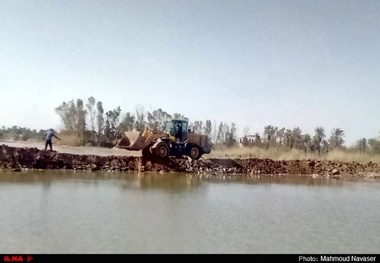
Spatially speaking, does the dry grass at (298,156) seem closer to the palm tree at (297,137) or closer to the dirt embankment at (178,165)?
the dirt embankment at (178,165)

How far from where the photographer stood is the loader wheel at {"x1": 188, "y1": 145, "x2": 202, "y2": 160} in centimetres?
2159

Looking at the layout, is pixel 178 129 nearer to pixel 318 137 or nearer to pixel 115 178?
pixel 115 178

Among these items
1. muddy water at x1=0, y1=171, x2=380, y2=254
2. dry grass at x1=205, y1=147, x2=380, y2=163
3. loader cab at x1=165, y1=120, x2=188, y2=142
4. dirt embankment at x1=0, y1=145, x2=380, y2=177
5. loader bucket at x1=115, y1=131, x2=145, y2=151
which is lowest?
muddy water at x1=0, y1=171, x2=380, y2=254

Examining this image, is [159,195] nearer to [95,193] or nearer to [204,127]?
[95,193]

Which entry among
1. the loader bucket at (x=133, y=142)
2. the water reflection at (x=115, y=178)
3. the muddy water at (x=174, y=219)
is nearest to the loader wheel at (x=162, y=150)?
the loader bucket at (x=133, y=142)

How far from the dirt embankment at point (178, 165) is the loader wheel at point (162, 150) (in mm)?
376

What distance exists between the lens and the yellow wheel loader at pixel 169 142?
2012cm

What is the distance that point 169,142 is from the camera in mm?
20594

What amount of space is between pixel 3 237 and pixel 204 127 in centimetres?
4851

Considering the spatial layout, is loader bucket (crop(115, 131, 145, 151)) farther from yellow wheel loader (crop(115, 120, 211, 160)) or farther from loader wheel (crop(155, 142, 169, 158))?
loader wheel (crop(155, 142, 169, 158))

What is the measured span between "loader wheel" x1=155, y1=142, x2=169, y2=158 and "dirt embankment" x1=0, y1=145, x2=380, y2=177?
0.38 metres

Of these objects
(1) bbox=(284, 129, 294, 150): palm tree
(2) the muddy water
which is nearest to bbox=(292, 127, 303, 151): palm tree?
(1) bbox=(284, 129, 294, 150): palm tree

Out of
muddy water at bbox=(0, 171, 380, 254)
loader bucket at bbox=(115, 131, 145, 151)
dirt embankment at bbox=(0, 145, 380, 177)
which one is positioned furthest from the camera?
loader bucket at bbox=(115, 131, 145, 151)

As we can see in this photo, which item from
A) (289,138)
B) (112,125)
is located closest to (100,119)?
(112,125)
